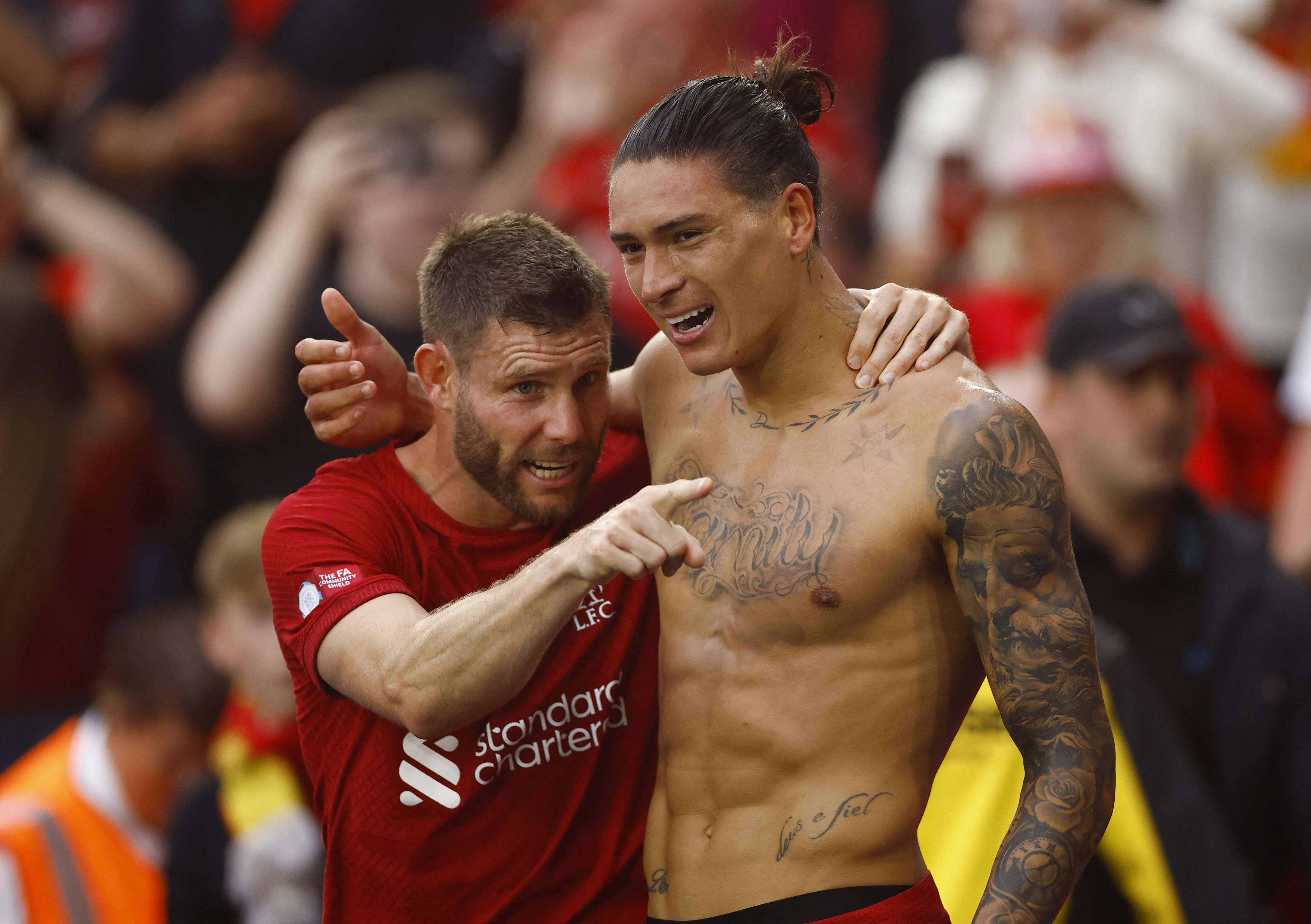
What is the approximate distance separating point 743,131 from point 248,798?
120 inches

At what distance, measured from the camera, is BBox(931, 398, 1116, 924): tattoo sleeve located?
9.17 ft

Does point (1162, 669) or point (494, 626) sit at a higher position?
point (494, 626)

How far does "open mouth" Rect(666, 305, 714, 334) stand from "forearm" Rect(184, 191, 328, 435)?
3.52 metres

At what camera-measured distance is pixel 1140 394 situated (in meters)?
5.03

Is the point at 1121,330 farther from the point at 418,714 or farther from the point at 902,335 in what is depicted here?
the point at 418,714

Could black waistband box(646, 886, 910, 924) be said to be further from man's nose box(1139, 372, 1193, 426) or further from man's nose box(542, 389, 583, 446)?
man's nose box(1139, 372, 1193, 426)

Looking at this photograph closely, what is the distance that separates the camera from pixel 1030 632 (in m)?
2.79

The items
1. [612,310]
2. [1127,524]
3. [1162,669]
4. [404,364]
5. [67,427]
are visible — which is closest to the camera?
[404,364]

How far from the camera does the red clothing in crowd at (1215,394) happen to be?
6.00 meters

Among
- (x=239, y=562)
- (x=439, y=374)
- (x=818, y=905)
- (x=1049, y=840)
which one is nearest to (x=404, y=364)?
(x=439, y=374)

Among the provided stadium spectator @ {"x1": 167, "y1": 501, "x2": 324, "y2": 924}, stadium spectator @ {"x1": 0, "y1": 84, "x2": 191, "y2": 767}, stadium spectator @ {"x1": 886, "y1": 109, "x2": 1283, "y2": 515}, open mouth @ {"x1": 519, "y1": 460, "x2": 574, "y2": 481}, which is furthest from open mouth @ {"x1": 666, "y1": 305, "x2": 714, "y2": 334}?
stadium spectator @ {"x1": 0, "y1": 84, "x2": 191, "y2": 767}

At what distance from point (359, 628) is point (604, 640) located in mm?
592

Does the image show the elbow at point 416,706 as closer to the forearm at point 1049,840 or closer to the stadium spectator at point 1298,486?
the forearm at point 1049,840

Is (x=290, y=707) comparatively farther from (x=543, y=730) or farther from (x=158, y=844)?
(x=543, y=730)
